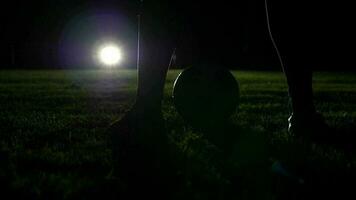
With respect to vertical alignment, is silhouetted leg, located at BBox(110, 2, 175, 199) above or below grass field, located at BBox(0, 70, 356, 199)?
above

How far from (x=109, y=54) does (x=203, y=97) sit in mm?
25105

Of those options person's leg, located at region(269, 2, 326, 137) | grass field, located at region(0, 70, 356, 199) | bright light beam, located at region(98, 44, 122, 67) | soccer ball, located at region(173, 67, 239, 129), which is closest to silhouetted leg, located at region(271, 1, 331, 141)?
person's leg, located at region(269, 2, 326, 137)

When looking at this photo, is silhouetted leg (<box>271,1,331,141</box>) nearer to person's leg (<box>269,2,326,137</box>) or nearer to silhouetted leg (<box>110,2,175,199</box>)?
person's leg (<box>269,2,326,137</box>)

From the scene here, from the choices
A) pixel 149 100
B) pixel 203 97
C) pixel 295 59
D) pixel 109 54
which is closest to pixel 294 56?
pixel 295 59

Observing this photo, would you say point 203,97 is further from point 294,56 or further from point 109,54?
point 109,54

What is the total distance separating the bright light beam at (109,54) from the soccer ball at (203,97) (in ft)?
80.1

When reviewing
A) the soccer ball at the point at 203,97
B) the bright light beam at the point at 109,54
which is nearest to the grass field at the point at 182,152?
the soccer ball at the point at 203,97

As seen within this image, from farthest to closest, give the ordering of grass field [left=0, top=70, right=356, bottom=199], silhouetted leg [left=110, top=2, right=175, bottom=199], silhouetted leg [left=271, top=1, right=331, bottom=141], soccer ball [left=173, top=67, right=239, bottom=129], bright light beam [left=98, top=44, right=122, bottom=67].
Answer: bright light beam [left=98, top=44, right=122, bottom=67] → soccer ball [left=173, top=67, right=239, bottom=129] → silhouetted leg [left=271, top=1, right=331, bottom=141] → silhouetted leg [left=110, top=2, right=175, bottom=199] → grass field [left=0, top=70, right=356, bottom=199]

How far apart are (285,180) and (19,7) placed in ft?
85.8

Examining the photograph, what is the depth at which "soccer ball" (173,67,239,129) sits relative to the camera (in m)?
3.79

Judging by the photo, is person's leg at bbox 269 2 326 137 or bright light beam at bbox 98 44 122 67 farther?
bright light beam at bbox 98 44 122 67

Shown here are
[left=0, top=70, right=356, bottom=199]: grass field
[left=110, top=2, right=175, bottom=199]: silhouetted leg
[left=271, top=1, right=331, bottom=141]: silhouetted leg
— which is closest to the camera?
[left=0, top=70, right=356, bottom=199]: grass field

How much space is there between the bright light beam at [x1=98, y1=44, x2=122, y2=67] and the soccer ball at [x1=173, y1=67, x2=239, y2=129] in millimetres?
24424

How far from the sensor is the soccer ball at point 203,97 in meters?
3.79
